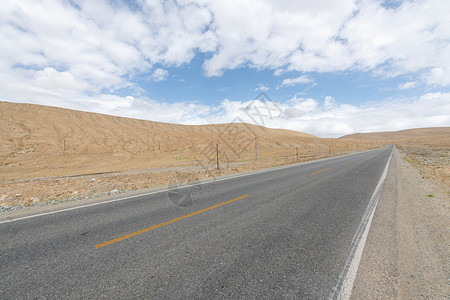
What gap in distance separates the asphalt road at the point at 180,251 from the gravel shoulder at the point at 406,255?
0.38 m

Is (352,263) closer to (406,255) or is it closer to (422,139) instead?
(406,255)

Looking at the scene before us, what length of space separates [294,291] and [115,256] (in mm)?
2784

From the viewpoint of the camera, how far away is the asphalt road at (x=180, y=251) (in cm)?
237

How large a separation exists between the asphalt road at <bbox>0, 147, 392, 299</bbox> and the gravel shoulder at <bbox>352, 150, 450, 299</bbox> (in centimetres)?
38

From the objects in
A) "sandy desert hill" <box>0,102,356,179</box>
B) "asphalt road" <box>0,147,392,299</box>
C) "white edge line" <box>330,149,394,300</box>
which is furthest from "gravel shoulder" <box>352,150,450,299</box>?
"sandy desert hill" <box>0,102,356,179</box>

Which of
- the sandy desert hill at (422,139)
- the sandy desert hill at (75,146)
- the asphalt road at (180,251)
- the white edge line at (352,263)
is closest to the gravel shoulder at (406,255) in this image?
the white edge line at (352,263)

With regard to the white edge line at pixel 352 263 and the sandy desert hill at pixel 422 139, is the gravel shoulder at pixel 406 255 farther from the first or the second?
the sandy desert hill at pixel 422 139

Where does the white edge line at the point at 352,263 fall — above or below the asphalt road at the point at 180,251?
below

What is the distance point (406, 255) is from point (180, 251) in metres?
3.86

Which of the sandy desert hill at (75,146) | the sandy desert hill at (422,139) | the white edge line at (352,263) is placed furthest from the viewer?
the sandy desert hill at (422,139)

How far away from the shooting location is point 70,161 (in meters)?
24.4

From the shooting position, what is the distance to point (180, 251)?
3.20 m

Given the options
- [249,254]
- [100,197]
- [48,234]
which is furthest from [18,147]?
[249,254]

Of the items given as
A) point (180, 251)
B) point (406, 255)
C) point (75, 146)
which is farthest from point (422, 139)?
point (75, 146)
